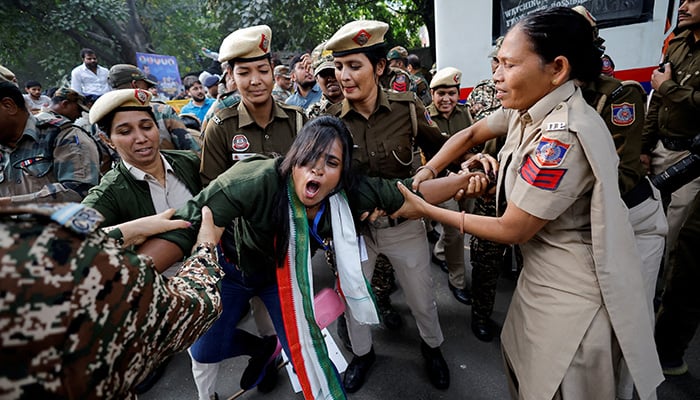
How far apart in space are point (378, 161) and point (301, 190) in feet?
2.65

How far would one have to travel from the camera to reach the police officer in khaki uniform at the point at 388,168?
7.45ft

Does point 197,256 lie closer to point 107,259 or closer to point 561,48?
point 107,259

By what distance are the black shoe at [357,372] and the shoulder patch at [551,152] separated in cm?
182

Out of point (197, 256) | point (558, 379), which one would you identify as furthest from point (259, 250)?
point (558, 379)

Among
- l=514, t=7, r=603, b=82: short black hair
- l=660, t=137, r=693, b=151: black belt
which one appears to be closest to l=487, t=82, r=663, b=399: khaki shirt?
l=514, t=7, r=603, b=82: short black hair

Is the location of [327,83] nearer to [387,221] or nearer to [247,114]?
[247,114]


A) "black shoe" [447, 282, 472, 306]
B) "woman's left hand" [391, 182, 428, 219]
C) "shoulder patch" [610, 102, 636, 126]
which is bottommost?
"black shoe" [447, 282, 472, 306]

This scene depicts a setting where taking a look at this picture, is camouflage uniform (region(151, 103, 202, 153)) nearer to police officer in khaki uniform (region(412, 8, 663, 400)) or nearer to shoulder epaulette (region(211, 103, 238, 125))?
shoulder epaulette (region(211, 103, 238, 125))

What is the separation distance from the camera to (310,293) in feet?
5.94

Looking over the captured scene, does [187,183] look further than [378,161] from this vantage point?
No

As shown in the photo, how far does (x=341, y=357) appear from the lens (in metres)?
2.66

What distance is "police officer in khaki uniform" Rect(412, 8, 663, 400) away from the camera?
1258mm

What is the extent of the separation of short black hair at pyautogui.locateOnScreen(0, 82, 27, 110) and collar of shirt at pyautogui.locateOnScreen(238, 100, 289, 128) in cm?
149

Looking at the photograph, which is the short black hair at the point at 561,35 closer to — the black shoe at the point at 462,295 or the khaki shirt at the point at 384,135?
the khaki shirt at the point at 384,135
